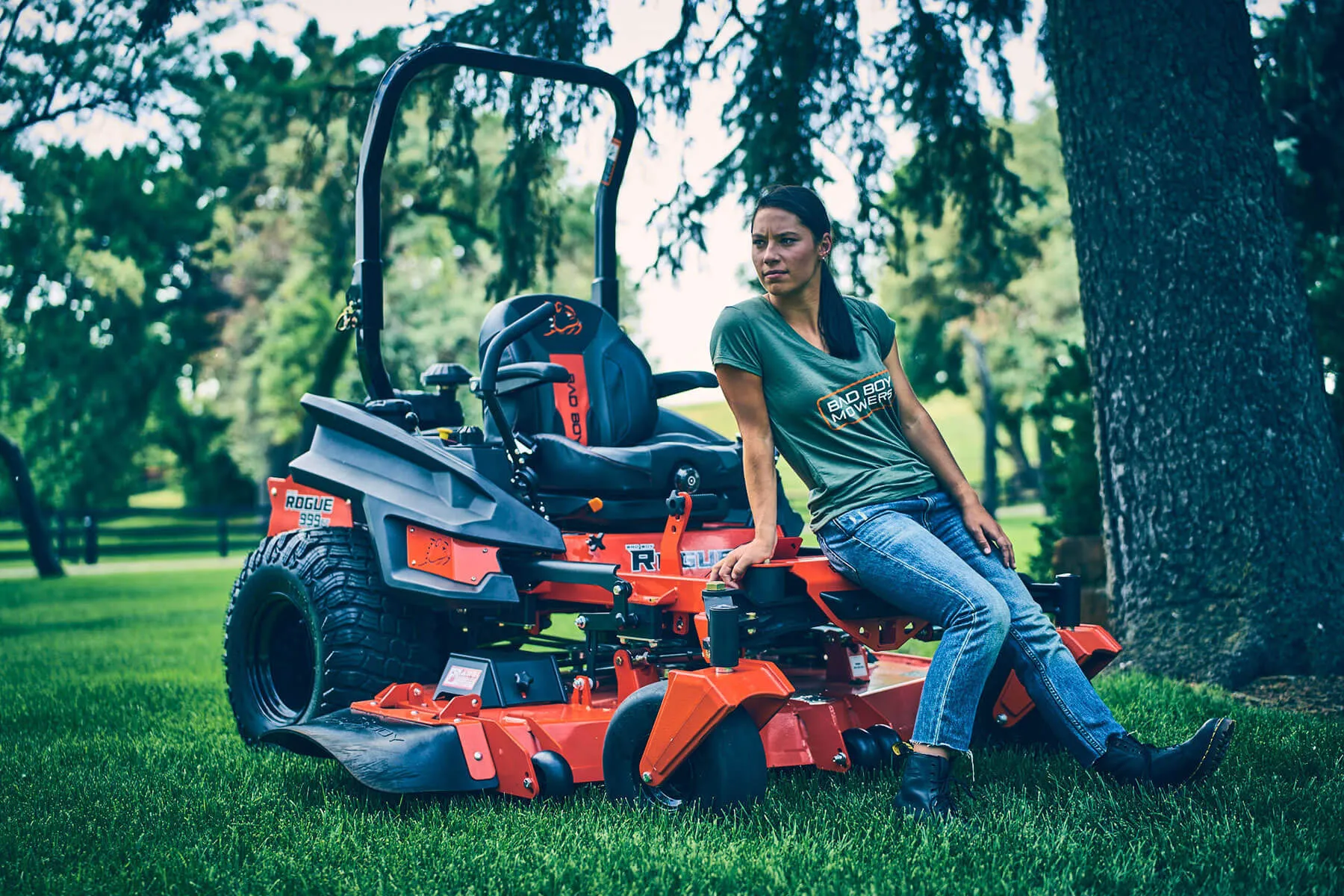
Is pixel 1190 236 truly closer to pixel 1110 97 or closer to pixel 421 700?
pixel 1110 97

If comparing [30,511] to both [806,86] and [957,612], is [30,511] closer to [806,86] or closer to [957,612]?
[806,86]

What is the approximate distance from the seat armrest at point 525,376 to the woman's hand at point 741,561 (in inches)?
46.0

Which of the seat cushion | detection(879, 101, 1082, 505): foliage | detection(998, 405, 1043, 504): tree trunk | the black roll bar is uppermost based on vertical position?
detection(879, 101, 1082, 505): foliage

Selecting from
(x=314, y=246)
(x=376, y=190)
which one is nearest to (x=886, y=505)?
(x=376, y=190)

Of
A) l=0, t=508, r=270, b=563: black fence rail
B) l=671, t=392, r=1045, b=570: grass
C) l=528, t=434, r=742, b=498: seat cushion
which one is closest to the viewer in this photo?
l=528, t=434, r=742, b=498: seat cushion

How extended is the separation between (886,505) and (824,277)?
0.68 metres

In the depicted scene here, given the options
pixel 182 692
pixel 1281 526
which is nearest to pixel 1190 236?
pixel 1281 526

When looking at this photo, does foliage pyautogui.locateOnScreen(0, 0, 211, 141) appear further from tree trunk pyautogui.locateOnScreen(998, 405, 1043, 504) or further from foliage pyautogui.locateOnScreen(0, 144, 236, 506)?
tree trunk pyautogui.locateOnScreen(998, 405, 1043, 504)

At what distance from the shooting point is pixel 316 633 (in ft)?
15.2

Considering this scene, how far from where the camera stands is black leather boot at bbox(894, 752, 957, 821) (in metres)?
3.38

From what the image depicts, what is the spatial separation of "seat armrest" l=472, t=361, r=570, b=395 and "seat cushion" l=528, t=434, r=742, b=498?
21cm

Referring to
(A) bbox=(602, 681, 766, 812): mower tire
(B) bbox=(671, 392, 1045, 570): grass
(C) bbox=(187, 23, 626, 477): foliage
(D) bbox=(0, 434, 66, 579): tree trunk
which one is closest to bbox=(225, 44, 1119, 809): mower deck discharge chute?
(A) bbox=(602, 681, 766, 812): mower tire

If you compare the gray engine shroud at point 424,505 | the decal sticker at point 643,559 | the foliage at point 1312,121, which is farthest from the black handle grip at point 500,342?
the foliage at point 1312,121

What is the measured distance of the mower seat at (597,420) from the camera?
4.67 metres
